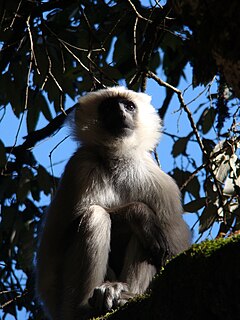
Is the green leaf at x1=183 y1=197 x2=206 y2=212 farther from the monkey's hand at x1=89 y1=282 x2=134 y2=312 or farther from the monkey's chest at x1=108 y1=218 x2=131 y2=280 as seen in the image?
the monkey's hand at x1=89 y1=282 x2=134 y2=312

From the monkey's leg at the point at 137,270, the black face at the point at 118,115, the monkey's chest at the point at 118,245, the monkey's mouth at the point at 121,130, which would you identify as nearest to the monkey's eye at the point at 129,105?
the black face at the point at 118,115

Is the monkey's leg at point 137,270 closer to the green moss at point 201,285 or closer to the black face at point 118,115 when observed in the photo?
the black face at point 118,115

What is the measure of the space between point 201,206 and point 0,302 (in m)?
2.08

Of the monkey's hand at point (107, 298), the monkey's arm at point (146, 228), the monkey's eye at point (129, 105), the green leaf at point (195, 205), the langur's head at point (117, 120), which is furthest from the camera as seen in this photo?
the monkey's eye at point (129, 105)

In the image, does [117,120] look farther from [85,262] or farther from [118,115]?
[85,262]

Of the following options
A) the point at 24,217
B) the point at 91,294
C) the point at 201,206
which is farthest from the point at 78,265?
the point at 24,217

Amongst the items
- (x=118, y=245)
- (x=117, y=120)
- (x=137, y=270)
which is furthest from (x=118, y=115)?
(x=137, y=270)

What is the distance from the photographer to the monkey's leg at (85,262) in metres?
4.05

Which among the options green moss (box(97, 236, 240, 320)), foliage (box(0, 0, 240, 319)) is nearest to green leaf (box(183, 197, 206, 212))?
foliage (box(0, 0, 240, 319))

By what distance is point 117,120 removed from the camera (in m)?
5.20

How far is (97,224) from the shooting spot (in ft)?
13.7

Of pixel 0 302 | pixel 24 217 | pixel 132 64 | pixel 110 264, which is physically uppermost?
pixel 132 64

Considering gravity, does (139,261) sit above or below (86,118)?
below

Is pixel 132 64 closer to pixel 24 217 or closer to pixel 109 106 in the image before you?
pixel 109 106
